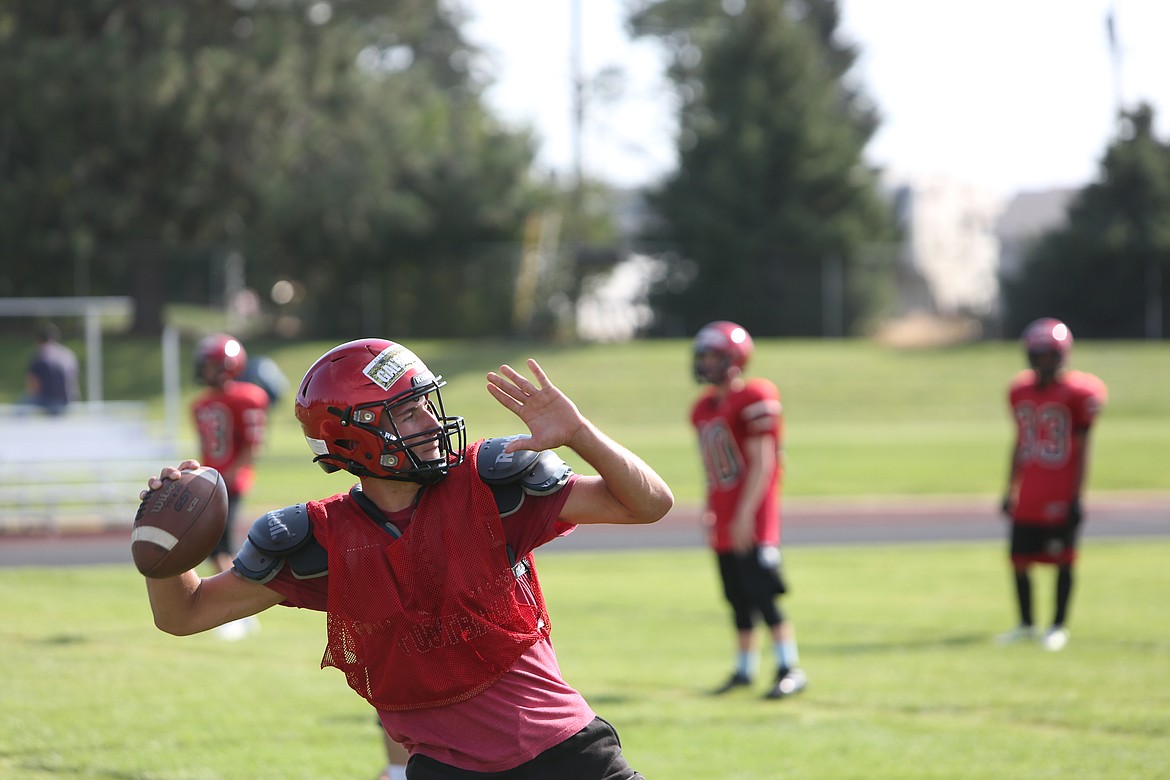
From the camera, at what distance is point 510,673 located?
346 cm

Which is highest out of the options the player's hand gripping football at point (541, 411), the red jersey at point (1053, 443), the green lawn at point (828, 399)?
the player's hand gripping football at point (541, 411)

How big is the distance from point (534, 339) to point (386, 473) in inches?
1460

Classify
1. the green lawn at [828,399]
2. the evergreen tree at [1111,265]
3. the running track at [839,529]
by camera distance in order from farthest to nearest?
the evergreen tree at [1111,265] → the green lawn at [828,399] → the running track at [839,529]

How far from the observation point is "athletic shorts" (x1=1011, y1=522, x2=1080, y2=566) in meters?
9.92

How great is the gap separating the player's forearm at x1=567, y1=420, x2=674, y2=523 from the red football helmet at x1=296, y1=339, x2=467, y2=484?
34 centimetres

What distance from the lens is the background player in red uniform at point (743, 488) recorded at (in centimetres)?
820

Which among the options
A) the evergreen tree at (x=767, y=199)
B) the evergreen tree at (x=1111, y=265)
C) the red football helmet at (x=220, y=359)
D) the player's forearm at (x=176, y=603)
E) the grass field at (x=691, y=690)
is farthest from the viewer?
the evergreen tree at (x=767, y=199)

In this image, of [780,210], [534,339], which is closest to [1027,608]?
[534,339]

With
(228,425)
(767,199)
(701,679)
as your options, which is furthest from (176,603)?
(767,199)

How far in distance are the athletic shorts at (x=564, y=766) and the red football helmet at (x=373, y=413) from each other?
2.37ft

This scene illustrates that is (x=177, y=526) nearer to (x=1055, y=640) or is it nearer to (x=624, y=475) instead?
(x=624, y=475)

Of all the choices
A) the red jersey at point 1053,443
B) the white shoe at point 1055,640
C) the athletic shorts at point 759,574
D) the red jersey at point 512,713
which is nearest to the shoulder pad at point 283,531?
the red jersey at point 512,713

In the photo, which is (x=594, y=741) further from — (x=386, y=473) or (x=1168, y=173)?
(x=1168, y=173)

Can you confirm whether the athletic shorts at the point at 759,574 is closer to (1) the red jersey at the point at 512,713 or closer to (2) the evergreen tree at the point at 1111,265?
(1) the red jersey at the point at 512,713
